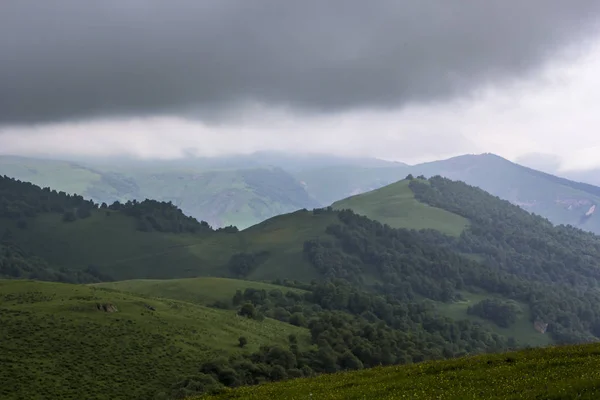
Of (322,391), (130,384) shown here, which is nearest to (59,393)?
(130,384)

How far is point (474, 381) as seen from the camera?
33.4 m

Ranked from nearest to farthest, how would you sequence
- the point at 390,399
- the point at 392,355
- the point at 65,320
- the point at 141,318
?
the point at 390,399 < the point at 65,320 < the point at 141,318 < the point at 392,355

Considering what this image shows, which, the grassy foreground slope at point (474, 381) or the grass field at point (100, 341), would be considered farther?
the grass field at point (100, 341)

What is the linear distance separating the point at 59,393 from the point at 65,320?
131ft

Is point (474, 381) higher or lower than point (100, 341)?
higher

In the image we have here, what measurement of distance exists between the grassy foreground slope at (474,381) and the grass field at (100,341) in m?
70.8

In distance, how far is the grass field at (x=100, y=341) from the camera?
100625 mm

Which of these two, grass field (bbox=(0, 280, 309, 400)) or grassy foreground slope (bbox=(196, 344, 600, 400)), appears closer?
grassy foreground slope (bbox=(196, 344, 600, 400))

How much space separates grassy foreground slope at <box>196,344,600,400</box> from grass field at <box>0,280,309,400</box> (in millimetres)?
70837

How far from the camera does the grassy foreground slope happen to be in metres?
28.4

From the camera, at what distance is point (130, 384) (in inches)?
4173

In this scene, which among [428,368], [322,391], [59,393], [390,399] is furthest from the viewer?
[59,393]

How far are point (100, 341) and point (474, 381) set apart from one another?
108736 mm

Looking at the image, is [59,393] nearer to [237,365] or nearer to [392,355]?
[237,365]
